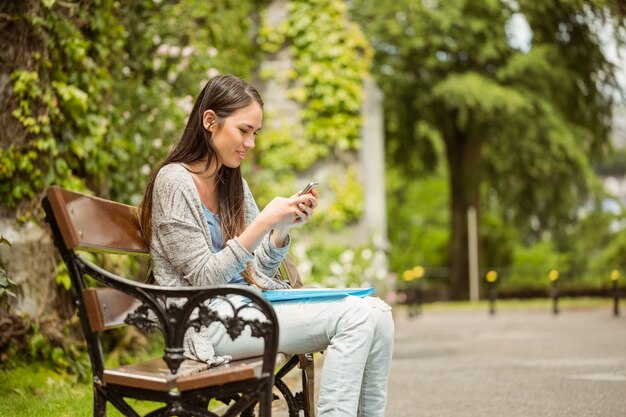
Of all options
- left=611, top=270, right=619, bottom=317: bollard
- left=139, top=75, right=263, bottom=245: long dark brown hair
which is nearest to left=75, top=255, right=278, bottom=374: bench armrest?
left=139, top=75, right=263, bottom=245: long dark brown hair

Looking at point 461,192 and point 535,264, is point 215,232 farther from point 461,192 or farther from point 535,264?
point 535,264

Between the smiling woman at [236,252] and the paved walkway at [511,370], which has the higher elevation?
the smiling woman at [236,252]

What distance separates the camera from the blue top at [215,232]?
376 cm

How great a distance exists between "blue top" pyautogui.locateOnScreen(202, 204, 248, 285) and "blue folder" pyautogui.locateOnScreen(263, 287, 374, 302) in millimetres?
185

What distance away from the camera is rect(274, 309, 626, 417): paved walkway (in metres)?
5.58

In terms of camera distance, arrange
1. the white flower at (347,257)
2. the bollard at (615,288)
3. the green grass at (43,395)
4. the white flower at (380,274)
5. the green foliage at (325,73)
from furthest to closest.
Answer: the bollard at (615,288) → the green foliage at (325,73) → the white flower at (380,274) → the white flower at (347,257) → the green grass at (43,395)

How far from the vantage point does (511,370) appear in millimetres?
7586

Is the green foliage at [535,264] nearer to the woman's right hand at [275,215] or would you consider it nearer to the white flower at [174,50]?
the white flower at [174,50]

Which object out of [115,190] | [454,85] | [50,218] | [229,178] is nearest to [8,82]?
[115,190]

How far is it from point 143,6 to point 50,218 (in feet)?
16.8

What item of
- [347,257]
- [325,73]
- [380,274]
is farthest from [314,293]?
[325,73]

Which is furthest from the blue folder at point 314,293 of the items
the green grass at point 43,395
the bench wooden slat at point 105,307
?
the green grass at point 43,395

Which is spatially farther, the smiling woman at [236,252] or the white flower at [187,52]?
the white flower at [187,52]

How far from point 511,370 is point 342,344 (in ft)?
14.9
